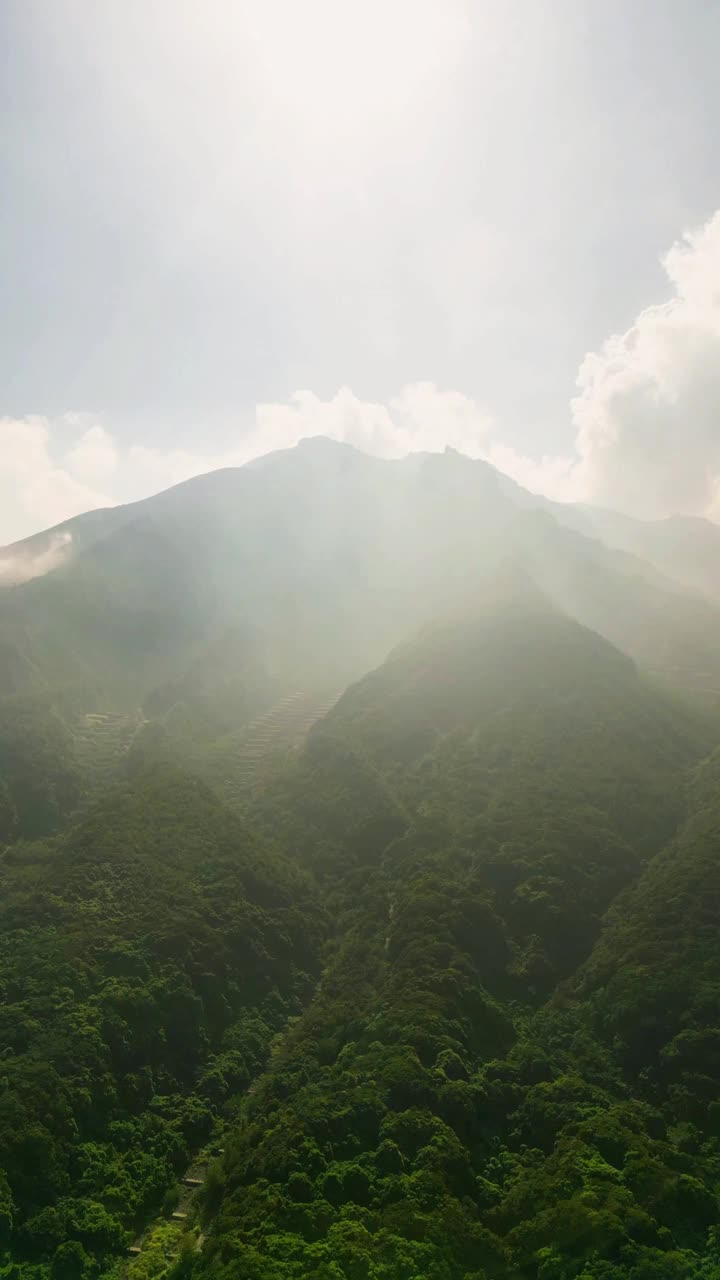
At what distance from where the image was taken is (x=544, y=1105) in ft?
112

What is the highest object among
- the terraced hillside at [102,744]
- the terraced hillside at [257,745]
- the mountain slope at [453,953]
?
the terraced hillside at [102,744]

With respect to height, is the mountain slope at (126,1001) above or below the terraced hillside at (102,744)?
below

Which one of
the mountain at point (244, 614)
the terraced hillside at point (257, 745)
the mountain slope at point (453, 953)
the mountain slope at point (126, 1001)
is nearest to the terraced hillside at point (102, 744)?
the mountain at point (244, 614)

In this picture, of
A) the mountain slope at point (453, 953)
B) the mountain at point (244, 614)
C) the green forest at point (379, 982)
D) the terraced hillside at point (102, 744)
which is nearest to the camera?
the mountain slope at point (453, 953)

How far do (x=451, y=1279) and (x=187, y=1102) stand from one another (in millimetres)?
19932

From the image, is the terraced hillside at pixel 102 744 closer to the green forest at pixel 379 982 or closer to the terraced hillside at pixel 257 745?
the green forest at pixel 379 982

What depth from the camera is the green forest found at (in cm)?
2659

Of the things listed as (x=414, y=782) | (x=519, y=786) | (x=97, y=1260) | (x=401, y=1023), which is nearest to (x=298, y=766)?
(x=414, y=782)

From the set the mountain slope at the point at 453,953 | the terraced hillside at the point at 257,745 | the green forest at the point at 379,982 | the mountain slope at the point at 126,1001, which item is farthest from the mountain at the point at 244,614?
the mountain slope at the point at 126,1001

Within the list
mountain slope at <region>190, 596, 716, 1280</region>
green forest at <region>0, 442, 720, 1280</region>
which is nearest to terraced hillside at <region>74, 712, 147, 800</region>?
green forest at <region>0, 442, 720, 1280</region>

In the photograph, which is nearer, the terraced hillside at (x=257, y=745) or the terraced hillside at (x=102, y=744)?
the terraced hillside at (x=257, y=745)

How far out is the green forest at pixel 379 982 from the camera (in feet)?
87.2

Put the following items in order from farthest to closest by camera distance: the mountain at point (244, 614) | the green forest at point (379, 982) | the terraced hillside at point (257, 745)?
the mountain at point (244, 614), the terraced hillside at point (257, 745), the green forest at point (379, 982)

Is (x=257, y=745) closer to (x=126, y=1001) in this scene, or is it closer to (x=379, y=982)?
(x=379, y=982)
